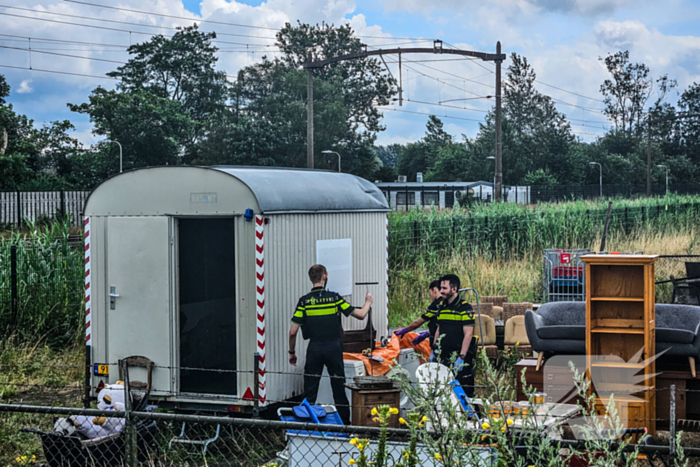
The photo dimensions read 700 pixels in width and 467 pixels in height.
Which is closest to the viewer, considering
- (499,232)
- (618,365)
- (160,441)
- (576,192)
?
(618,365)

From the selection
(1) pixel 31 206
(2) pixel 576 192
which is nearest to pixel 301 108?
(2) pixel 576 192

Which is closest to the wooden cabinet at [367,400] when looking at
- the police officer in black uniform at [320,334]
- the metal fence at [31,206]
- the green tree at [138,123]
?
the police officer in black uniform at [320,334]

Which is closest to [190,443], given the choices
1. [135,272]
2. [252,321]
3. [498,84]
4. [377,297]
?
[252,321]

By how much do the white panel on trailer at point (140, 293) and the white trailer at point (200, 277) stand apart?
0.01m

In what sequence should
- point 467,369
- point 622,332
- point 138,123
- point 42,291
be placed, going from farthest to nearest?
point 138,123 → point 42,291 → point 467,369 → point 622,332

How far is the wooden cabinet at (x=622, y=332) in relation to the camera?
24.6 ft

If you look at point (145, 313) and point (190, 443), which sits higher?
point (145, 313)

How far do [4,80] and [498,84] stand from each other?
32662 mm

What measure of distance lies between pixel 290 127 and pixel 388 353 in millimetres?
56773

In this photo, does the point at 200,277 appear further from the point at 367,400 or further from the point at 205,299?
the point at 367,400

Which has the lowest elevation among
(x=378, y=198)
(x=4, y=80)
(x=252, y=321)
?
(x=252, y=321)

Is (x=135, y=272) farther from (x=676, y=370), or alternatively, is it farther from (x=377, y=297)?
(x=676, y=370)

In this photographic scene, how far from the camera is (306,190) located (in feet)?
30.0

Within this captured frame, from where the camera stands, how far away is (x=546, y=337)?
8.47 metres
